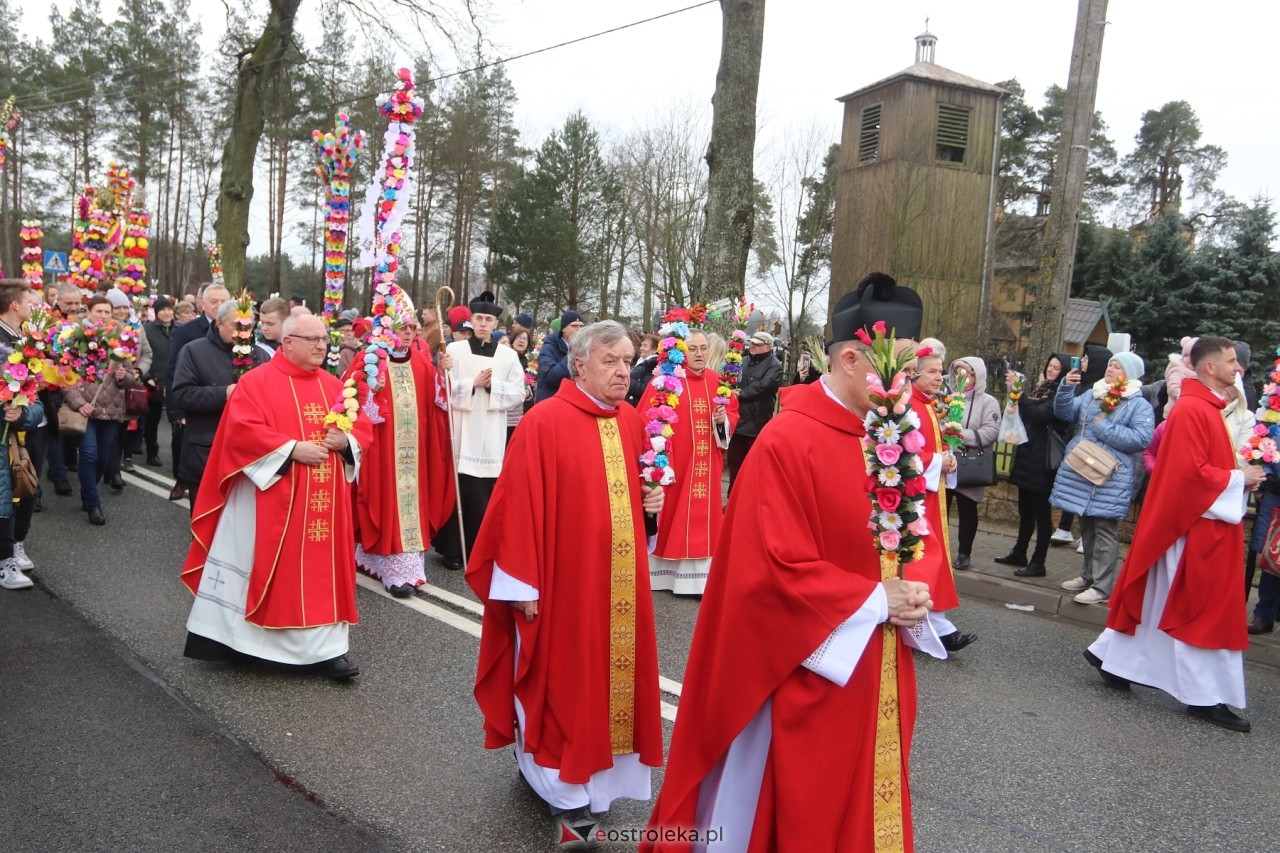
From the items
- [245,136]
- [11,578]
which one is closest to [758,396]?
[11,578]

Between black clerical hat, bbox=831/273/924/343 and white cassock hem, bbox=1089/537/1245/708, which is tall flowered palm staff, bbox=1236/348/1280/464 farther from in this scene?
black clerical hat, bbox=831/273/924/343

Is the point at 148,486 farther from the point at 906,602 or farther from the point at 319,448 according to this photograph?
the point at 906,602

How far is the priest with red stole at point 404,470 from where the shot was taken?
277 inches

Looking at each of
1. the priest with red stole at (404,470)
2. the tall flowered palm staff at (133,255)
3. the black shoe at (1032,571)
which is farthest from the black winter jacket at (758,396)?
the tall flowered palm staff at (133,255)

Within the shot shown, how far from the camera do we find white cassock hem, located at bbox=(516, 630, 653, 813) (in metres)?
3.62

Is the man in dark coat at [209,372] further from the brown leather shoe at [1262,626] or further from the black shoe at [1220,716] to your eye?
the brown leather shoe at [1262,626]

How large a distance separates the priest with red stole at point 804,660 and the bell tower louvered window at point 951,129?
33.3 metres

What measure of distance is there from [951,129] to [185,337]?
98.0ft

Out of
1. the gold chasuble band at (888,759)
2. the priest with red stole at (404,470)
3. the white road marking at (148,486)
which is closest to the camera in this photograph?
the gold chasuble band at (888,759)

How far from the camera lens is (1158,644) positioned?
5.58 m

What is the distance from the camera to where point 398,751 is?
4.30 m

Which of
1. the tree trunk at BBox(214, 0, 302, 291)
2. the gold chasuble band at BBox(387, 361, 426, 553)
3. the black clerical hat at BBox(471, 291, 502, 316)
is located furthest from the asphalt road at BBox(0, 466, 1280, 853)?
the tree trunk at BBox(214, 0, 302, 291)

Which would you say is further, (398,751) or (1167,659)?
(1167,659)

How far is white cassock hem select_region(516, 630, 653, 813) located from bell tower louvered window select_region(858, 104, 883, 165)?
110 ft
